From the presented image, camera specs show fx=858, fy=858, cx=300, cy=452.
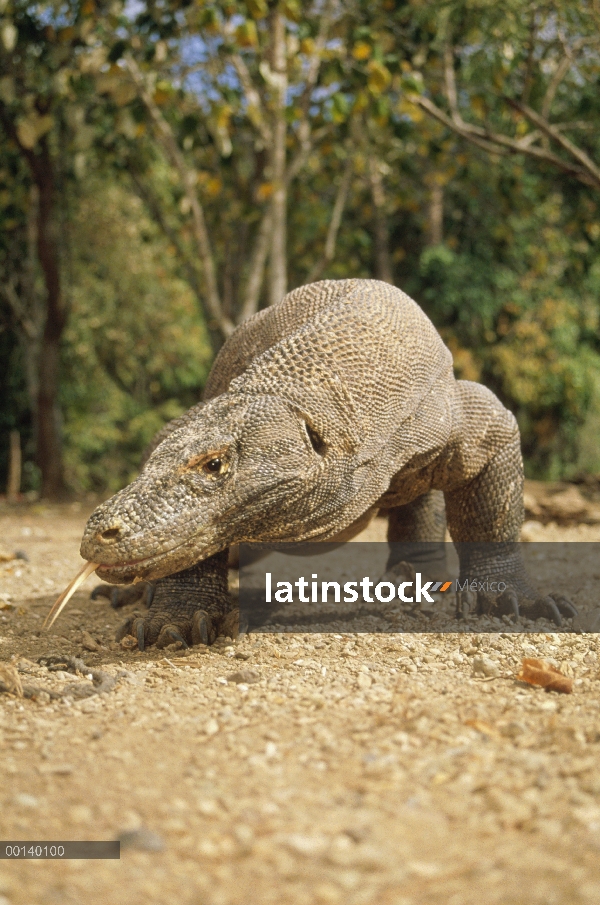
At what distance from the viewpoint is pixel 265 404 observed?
7.91 feet

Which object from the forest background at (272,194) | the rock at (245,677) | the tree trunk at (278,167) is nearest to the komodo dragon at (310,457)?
the rock at (245,677)

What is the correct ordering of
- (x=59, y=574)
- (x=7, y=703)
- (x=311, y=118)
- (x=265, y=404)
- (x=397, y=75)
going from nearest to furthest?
(x=7, y=703), (x=265, y=404), (x=59, y=574), (x=397, y=75), (x=311, y=118)

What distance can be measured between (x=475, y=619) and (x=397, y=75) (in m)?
4.95

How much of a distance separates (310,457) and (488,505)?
1089mm

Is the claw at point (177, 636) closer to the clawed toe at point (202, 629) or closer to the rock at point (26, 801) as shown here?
the clawed toe at point (202, 629)

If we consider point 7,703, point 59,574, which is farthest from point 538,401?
point 7,703

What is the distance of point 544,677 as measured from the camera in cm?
Result: 217

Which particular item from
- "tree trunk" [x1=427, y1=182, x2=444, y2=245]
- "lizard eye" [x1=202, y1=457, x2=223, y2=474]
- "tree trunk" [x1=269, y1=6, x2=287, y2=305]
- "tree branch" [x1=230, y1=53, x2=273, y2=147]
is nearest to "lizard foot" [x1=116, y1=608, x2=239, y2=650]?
"lizard eye" [x1=202, y1=457, x2=223, y2=474]

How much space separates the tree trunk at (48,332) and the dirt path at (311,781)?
6622 millimetres

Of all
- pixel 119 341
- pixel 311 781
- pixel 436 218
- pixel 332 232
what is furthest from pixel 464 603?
pixel 436 218

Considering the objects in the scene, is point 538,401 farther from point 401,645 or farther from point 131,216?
point 401,645

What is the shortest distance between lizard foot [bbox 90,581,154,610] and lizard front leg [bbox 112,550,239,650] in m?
0.48

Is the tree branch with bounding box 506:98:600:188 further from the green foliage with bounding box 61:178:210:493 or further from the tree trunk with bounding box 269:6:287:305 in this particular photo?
the green foliage with bounding box 61:178:210:493

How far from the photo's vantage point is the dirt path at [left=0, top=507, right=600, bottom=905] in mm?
1269
